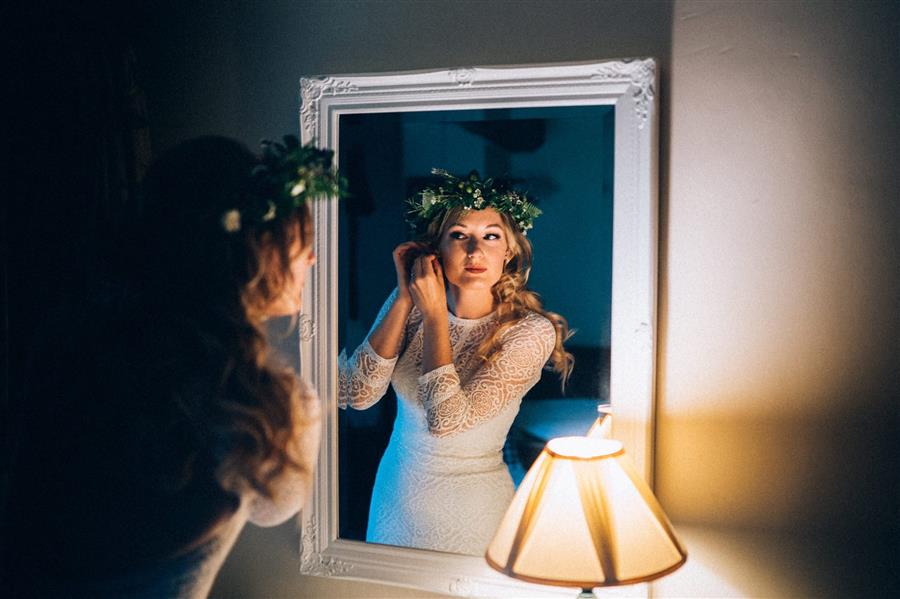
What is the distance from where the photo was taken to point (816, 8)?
1423 mm

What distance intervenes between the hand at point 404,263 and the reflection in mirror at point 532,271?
0.05 ft

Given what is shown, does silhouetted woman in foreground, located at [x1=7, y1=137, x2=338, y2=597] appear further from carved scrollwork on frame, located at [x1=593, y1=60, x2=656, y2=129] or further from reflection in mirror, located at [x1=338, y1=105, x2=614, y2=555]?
carved scrollwork on frame, located at [x1=593, y1=60, x2=656, y2=129]

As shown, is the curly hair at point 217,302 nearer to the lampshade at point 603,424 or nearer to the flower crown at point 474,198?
the flower crown at point 474,198

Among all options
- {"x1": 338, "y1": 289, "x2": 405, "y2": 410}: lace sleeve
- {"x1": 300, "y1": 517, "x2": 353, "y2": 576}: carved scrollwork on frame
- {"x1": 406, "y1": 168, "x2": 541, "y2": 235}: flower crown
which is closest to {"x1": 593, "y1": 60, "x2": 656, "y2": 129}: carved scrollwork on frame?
{"x1": 406, "y1": 168, "x2": 541, "y2": 235}: flower crown

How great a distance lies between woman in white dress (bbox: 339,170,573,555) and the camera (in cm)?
157

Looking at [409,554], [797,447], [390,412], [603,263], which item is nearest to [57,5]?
[390,412]

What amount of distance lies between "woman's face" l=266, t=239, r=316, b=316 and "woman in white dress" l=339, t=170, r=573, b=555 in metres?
0.19

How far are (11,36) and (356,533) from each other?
1.27 meters

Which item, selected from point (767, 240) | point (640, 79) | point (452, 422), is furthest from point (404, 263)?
point (767, 240)

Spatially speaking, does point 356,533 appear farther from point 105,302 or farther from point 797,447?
point 797,447

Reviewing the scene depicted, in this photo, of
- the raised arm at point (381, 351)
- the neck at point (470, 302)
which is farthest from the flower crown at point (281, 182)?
the neck at point (470, 302)

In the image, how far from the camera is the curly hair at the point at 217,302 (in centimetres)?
139

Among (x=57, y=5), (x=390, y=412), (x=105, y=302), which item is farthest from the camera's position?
(x=390, y=412)

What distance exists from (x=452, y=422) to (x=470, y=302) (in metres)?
0.26
